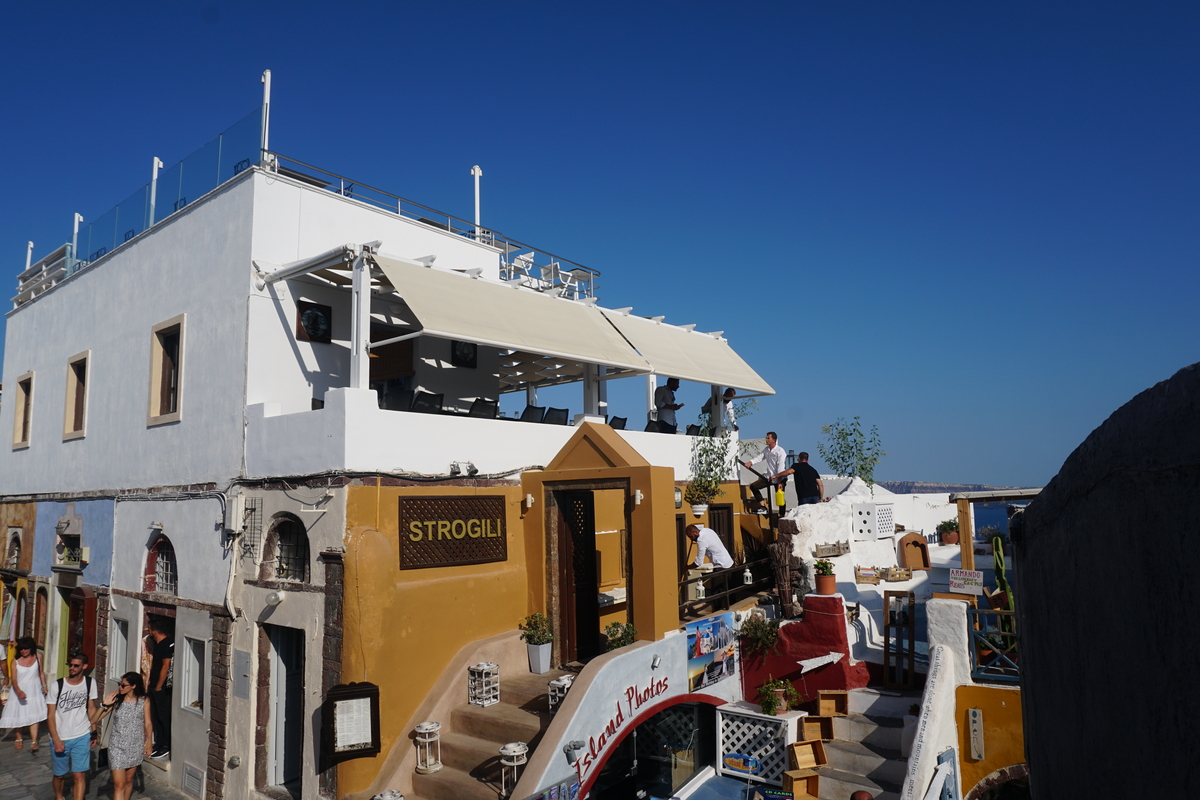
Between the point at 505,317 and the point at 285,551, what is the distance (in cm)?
437

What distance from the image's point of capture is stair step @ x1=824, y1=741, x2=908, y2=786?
350 inches

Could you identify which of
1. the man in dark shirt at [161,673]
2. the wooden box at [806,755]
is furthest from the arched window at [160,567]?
the wooden box at [806,755]

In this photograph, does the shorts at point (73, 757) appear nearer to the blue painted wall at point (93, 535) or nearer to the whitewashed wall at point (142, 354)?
the whitewashed wall at point (142, 354)

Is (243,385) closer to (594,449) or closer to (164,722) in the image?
(594,449)

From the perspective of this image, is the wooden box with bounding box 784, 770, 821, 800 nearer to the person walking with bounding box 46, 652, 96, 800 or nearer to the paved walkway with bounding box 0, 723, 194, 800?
the paved walkway with bounding box 0, 723, 194, 800

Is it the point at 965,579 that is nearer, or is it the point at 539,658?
the point at 539,658

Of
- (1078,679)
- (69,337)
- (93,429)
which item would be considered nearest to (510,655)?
(1078,679)

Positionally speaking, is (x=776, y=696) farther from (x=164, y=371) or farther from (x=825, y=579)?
(x=164, y=371)

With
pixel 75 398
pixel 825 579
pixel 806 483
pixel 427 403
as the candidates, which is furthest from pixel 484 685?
pixel 75 398

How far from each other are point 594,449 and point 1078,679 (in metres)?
8.38

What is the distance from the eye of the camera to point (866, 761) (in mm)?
Result: 9156

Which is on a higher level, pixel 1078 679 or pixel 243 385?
pixel 243 385

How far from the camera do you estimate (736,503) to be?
14609mm

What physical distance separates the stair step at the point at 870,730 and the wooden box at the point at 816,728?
76mm
